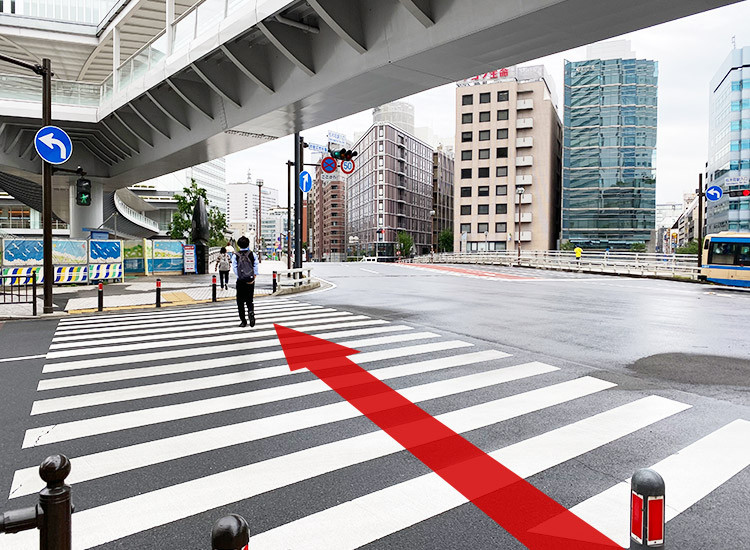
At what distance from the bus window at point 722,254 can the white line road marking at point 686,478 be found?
25.0 m

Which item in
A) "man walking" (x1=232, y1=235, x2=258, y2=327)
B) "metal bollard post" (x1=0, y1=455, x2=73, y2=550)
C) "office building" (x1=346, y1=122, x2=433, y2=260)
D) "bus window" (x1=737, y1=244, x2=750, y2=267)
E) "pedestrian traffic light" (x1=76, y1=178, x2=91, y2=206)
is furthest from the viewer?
"office building" (x1=346, y1=122, x2=433, y2=260)

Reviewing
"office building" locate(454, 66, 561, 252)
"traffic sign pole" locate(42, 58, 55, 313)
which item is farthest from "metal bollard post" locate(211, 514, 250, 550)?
"office building" locate(454, 66, 561, 252)

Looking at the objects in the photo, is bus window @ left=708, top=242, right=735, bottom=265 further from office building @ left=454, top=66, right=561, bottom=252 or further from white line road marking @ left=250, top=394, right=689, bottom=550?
office building @ left=454, top=66, right=561, bottom=252

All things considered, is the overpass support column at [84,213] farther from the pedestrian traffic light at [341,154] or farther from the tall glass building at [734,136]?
the tall glass building at [734,136]

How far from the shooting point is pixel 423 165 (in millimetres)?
126625

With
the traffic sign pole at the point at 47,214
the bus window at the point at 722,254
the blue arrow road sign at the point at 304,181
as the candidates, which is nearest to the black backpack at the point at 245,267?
the traffic sign pole at the point at 47,214

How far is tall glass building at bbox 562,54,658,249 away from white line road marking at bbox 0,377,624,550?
8164cm

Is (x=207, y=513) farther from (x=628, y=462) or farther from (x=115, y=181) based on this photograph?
(x=115, y=181)

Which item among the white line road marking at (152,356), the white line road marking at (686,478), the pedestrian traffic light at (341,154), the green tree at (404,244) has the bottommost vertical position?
the white line road marking at (686,478)

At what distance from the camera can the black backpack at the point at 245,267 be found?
1116 cm

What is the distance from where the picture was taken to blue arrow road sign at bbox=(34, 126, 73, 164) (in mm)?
13453

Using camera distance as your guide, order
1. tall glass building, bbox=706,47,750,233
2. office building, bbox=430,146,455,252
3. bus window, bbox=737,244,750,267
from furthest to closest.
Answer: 1. office building, bbox=430,146,455,252
2. tall glass building, bbox=706,47,750,233
3. bus window, bbox=737,244,750,267

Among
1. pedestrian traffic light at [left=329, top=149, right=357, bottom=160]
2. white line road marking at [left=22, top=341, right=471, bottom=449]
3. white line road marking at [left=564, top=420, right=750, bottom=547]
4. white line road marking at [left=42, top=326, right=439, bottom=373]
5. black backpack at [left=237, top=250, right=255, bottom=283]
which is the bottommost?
white line road marking at [left=22, top=341, right=471, bottom=449]

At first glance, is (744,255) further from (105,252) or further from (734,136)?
(734,136)
